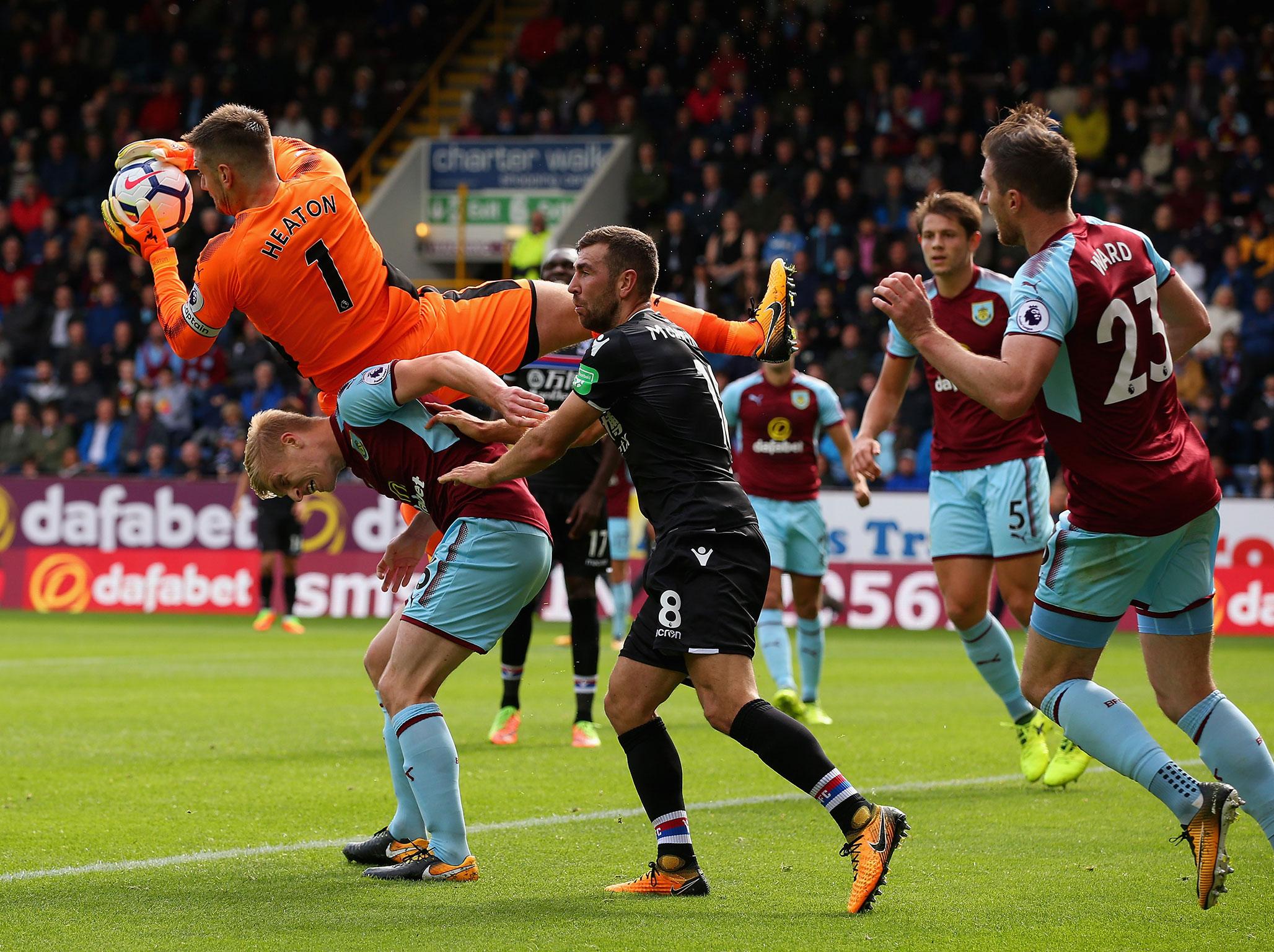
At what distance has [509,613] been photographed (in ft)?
19.2

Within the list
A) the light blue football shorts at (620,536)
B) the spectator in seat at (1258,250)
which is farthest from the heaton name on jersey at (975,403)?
the spectator in seat at (1258,250)

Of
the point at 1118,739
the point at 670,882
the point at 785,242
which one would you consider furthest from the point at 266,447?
the point at 785,242

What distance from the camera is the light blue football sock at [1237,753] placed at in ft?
16.6

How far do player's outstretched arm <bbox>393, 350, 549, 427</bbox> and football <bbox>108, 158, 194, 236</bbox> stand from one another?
169 centimetres

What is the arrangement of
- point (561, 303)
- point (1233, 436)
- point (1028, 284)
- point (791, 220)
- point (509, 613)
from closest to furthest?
point (1028, 284)
point (509, 613)
point (561, 303)
point (1233, 436)
point (791, 220)

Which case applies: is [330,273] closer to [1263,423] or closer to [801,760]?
[801,760]

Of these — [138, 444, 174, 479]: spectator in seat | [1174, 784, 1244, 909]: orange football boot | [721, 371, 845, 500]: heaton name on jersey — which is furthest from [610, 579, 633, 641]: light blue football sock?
[1174, 784, 1244, 909]: orange football boot

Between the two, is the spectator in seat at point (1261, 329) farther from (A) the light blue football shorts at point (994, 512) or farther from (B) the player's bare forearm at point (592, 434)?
(B) the player's bare forearm at point (592, 434)

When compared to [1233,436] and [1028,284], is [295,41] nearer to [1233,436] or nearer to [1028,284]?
[1233,436]

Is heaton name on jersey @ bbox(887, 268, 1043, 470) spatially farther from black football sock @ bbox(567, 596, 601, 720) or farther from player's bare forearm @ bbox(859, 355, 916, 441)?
black football sock @ bbox(567, 596, 601, 720)

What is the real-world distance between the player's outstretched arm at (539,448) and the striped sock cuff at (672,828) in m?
1.25

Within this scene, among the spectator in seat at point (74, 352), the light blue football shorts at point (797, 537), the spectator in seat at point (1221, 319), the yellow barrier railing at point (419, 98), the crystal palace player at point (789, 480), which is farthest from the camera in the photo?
the yellow barrier railing at point (419, 98)

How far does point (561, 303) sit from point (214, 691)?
670 centimetres

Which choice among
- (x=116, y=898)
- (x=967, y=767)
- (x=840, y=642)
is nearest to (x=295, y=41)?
(x=840, y=642)
